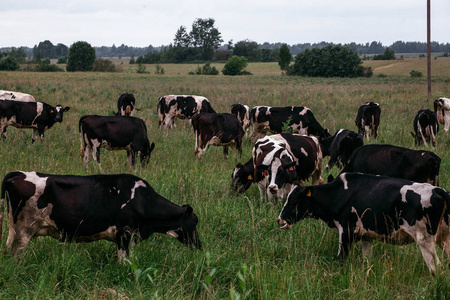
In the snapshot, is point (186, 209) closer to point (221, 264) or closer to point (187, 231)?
point (187, 231)

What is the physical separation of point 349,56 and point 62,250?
2819 inches

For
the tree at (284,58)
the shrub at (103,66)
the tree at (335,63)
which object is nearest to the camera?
the tree at (335,63)

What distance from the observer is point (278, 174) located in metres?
7.75

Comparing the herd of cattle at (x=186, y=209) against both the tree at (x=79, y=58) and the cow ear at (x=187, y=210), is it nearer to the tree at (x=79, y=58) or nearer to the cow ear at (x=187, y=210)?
the cow ear at (x=187, y=210)

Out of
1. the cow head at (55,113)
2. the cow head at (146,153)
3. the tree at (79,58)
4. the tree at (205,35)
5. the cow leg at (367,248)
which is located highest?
the tree at (205,35)

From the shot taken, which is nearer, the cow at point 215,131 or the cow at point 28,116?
the cow at point 215,131

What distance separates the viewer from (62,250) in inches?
203

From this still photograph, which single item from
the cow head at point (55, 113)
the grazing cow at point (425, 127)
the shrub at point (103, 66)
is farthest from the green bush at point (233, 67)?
the grazing cow at point (425, 127)

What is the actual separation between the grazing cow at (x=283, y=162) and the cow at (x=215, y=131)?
127 inches

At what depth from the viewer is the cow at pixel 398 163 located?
7535 millimetres

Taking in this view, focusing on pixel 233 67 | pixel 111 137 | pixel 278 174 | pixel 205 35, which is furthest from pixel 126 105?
pixel 205 35

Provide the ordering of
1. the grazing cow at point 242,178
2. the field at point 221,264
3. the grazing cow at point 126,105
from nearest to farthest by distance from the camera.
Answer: the field at point 221,264, the grazing cow at point 242,178, the grazing cow at point 126,105

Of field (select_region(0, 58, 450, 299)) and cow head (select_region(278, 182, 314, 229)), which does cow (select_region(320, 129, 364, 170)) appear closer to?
field (select_region(0, 58, 450, 299))

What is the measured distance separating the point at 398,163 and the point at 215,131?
5598 mm
